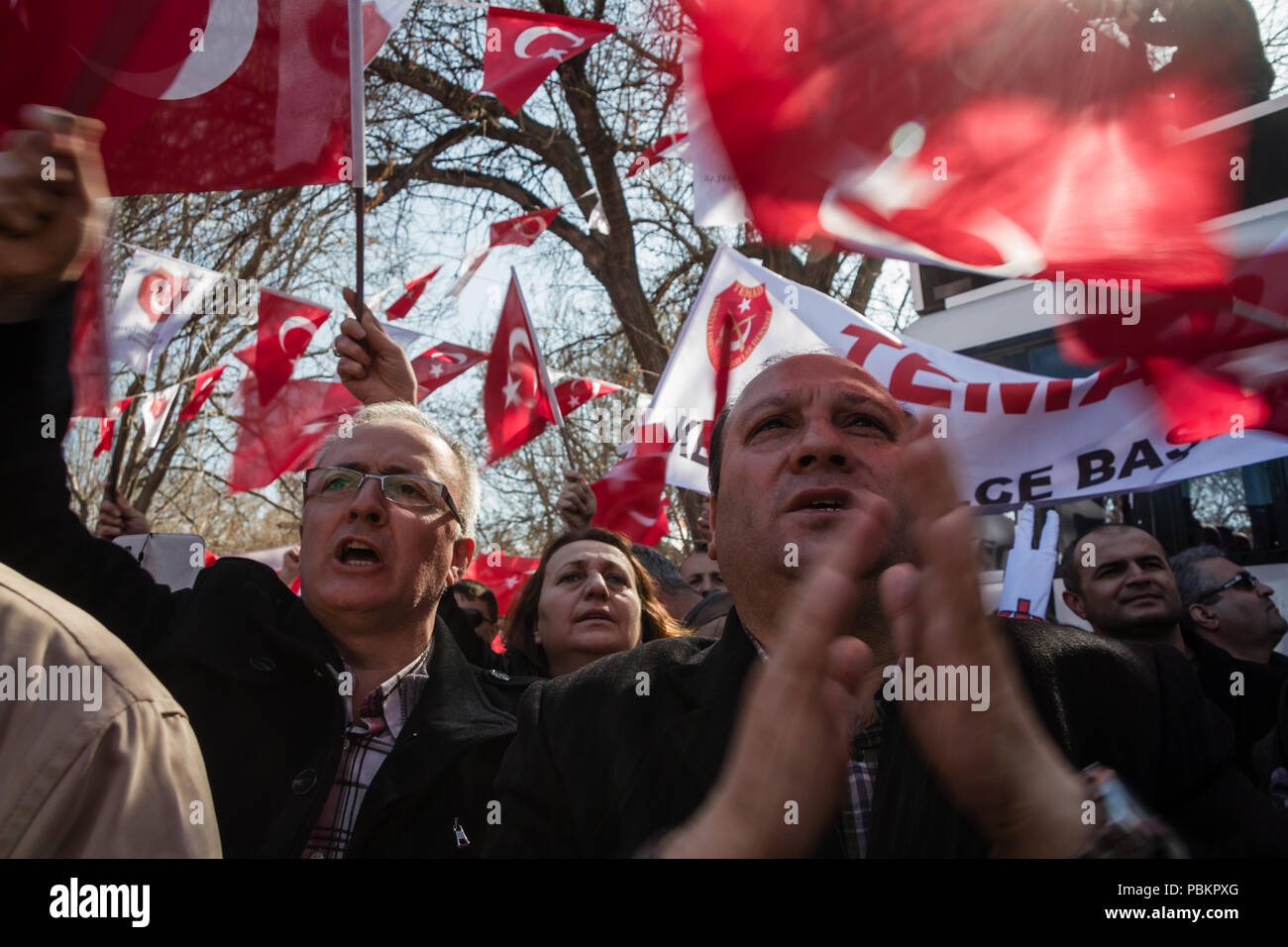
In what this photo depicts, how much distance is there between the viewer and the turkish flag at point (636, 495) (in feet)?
21.7

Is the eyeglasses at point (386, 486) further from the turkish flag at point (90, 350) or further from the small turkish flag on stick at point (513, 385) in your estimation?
the small turkish flag on stick at point (513, 385)

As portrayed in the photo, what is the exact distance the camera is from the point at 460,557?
2838 millimetres

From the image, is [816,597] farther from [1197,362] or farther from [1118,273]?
[1197,362]

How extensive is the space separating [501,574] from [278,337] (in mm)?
3622

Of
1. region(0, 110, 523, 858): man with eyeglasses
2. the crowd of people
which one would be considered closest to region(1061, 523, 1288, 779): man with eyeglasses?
the crowd of people

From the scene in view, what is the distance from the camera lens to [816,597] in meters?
1.04

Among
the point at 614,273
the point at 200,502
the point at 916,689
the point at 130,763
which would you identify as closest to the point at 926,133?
the point at 916,689

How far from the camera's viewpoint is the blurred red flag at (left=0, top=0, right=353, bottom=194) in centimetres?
271

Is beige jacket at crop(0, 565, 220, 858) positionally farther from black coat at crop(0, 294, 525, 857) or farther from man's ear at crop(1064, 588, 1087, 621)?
man's ear at crop(1064, 588, 1087, 621)

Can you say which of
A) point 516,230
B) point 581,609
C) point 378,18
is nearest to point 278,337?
point 516,230

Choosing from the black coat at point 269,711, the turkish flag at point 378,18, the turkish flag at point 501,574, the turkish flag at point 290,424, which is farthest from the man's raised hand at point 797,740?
the turkish flag at point 501,574

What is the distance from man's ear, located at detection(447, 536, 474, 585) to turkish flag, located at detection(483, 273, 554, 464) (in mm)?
3304

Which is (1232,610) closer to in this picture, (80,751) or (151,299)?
(80,751)
